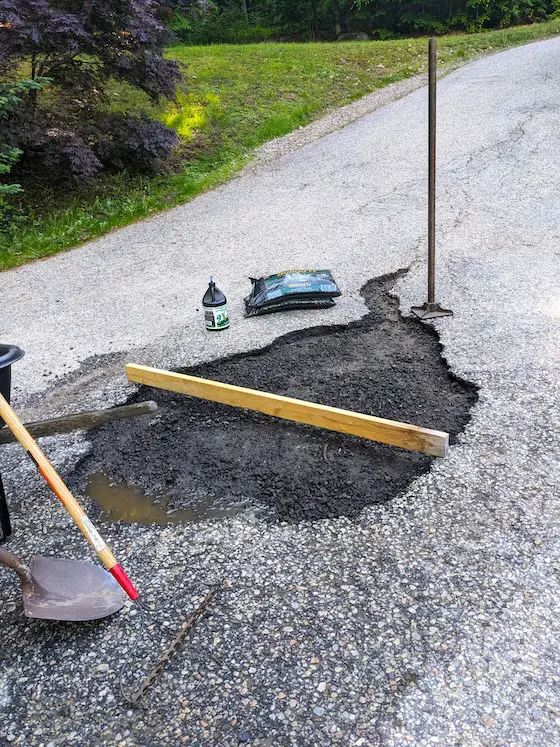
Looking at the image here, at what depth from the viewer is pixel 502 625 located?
2492 mm

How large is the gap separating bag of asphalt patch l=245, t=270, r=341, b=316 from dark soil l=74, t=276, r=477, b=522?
19.6 inches

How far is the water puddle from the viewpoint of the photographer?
3260 millimetres

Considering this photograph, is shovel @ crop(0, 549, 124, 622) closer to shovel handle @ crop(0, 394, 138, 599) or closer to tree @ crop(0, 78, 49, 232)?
shovel handle @ crop(0, 394, 138, 599)

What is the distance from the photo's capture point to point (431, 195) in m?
4.75

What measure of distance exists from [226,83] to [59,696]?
13.0m

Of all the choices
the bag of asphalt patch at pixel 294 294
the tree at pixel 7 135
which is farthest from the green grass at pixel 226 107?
the bag of asphalt patch at pixel 294 294

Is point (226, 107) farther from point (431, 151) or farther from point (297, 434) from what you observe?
point (297, 434)

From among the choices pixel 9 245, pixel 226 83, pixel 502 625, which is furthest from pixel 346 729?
pixel 226 83

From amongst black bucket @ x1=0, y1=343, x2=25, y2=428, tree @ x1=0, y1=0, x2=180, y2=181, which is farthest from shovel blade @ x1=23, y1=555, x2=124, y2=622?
tree @ x1=0, y1=0, x2=180, y2=181

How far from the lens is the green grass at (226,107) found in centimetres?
821

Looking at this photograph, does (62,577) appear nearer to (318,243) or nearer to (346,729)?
(346,729)

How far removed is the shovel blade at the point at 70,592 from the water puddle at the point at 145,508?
491 millimetres

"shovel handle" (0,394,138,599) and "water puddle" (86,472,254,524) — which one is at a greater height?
"shovel handle" (0,394,138,599)

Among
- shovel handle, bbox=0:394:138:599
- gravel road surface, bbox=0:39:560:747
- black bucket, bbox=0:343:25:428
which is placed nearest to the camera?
gravel road surface, bbox=0:39:560:747
